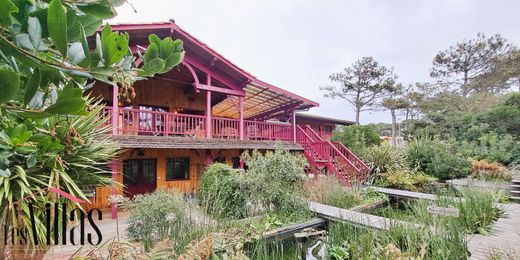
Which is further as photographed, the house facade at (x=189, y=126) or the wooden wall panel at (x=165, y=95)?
the wooden wall panel at (x=165, y=95)

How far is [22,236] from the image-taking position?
8.04 ft

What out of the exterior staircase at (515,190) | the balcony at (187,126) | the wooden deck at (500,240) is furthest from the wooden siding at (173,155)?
the exterior staircase at (515,190)

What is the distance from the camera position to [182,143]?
27.4ft

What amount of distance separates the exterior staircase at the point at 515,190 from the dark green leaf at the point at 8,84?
11964 millimetres

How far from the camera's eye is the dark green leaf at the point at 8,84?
0.69 metres

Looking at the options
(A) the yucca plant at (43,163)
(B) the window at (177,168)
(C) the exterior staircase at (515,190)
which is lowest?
(C) the exterior staircase at (515,190)

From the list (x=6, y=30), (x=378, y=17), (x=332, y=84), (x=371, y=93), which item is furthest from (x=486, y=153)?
(x=6, y=30)

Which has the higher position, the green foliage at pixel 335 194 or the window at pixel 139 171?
the window at pixel 139 171

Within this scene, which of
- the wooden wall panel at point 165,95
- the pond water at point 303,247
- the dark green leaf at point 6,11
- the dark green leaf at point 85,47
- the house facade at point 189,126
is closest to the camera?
the dark green leaf at point 6,11

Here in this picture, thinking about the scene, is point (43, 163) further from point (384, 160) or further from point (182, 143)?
point (384, 160)

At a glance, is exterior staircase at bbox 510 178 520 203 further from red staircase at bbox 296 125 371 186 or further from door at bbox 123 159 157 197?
door at bbox 123 159 157 197

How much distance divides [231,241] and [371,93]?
24511mm

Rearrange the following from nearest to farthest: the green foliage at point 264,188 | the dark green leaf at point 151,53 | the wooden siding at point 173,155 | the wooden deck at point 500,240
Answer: the dark green leaf at point 151,53 < the wooden deck at point 500,240 < the green foliage at point 264,188 < the wooden siding at point 173,155

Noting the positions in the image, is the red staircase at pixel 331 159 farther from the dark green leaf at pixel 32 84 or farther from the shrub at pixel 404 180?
the dark green leaf at pixel 32 84
